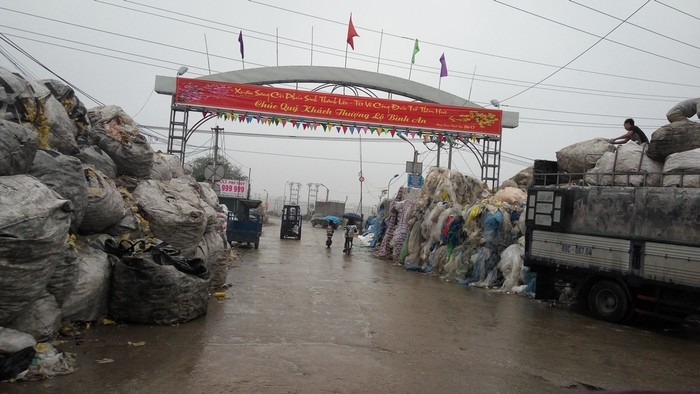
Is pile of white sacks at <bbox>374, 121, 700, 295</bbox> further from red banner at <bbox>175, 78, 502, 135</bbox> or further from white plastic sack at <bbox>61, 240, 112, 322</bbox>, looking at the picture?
white plastic sack at <bbox>61, 240, 112, 322</bbox>

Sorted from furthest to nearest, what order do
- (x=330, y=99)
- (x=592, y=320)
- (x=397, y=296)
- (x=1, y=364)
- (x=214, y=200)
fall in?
(x=330, y=99)
(x=214, y=200)
(x=397, y=296)
(x=592, y=320)
(x=1, y=364)

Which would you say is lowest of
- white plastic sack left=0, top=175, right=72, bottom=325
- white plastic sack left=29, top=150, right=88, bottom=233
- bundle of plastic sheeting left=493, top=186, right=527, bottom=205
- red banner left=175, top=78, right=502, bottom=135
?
white plastic sack left=0, top=175, right=72, bottom=325

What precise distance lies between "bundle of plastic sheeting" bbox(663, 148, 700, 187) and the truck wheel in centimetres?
195

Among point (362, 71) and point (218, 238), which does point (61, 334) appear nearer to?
point (218, 238)

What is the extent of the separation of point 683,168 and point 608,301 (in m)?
2.59

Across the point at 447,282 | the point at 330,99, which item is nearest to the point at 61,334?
the point at 447,282

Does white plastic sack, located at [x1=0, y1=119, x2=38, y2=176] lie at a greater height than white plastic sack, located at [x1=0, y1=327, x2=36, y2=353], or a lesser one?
greater

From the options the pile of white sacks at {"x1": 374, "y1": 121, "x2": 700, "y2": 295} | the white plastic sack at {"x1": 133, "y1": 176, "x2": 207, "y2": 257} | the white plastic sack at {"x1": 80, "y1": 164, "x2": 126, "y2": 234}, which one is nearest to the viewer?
the white plastic sack at {"x1": 80, "y1": 164, "x2": 126, "y2": 234}

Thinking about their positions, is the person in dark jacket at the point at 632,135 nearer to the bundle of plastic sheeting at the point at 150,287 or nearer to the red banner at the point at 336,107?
the bundle of plastic sheeting at the point at 150,287

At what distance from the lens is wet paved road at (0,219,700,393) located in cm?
435

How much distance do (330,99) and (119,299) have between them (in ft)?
44.9

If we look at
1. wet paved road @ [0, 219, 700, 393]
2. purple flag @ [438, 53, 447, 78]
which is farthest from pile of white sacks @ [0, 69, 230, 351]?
purple flag @ [438, 53, 447, 78]

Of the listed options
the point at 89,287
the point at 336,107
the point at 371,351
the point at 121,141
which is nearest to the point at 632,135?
the point at 371,351

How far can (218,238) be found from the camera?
893 centimetres
